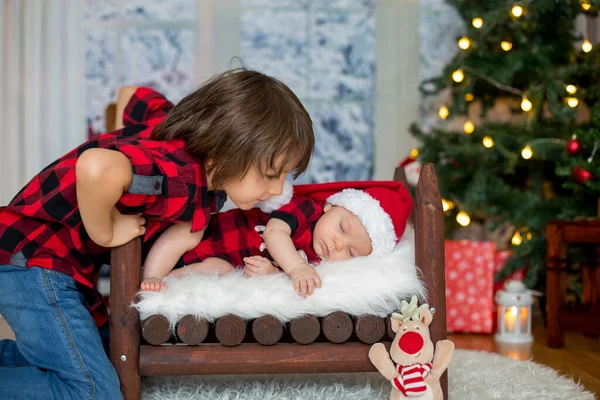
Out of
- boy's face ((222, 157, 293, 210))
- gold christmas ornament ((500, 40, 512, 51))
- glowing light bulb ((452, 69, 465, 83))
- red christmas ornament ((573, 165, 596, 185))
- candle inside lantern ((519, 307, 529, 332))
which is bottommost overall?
candle inside lantern ((519, 307, 529, 332))

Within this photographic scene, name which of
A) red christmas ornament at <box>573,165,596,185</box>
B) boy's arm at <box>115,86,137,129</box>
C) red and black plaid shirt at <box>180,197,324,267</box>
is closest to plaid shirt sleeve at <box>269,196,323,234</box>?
red and black plaid shirt at <box>180,197,324,267</box>

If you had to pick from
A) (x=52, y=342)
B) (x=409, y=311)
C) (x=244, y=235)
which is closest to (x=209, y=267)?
(x=244, y=235)

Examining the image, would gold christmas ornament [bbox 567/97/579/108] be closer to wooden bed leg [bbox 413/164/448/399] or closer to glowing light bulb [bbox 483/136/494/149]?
glowing light bulb [bbox 483/136/494/149]

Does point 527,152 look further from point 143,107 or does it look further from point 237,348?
point 237,348

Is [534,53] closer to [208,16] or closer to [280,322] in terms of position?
[208,16]

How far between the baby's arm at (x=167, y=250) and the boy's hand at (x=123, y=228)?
0.44 feet

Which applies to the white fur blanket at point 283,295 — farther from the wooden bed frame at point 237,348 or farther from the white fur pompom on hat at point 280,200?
the white fur pompom on hat at point 280,200

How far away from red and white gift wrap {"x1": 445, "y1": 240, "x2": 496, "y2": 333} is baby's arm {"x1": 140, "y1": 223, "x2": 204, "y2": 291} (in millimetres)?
1629

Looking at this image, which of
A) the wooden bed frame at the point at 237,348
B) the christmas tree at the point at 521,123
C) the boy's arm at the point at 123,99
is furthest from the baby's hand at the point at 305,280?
the christmas tree at the point at 521,123

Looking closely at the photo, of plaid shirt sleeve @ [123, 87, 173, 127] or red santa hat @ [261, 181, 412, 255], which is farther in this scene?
plaid shirt sleeve @ [123, 87, 173, 127]

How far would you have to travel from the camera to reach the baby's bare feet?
1616 mm

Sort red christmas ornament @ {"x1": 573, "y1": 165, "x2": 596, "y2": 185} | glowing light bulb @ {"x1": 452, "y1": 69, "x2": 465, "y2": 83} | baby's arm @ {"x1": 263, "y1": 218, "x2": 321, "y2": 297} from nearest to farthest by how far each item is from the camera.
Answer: baby's arm @ {"x1": 263, "y1": 218, "x2": 321, "y2": 297} → red christmas ornament @ {"x1": 573, "y1": 165, "x2": 596, "y2": 185} → glowing light bulb @ {"x1": 452, "y1": 69, "x2": 465, "y2": 83}

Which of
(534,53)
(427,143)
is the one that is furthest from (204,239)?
(534,53)

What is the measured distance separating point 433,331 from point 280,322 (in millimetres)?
371
